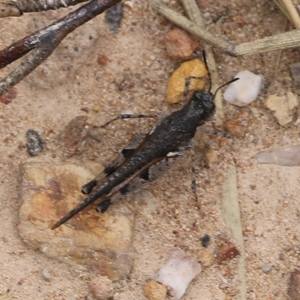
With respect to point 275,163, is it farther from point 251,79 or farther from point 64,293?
point 64,293

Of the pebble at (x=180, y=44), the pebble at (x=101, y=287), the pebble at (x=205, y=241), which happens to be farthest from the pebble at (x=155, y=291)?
the pebble at (x=180, y=44)

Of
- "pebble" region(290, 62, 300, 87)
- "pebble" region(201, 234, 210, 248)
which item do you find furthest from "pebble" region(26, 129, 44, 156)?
"pebble" region(290, 62, 300, 87)

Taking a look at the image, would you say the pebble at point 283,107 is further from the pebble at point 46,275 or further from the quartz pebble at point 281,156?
the pebble at point 46,275

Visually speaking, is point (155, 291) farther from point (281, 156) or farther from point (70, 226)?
point (281, 156)

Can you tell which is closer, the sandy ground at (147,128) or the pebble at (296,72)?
the sandy ground at (147,128)

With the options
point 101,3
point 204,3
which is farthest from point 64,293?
point 204,3

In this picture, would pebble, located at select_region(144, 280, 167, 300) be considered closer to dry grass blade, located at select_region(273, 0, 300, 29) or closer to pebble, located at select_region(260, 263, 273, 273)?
pebble, located at select_region(260, 263, 273, 273)
